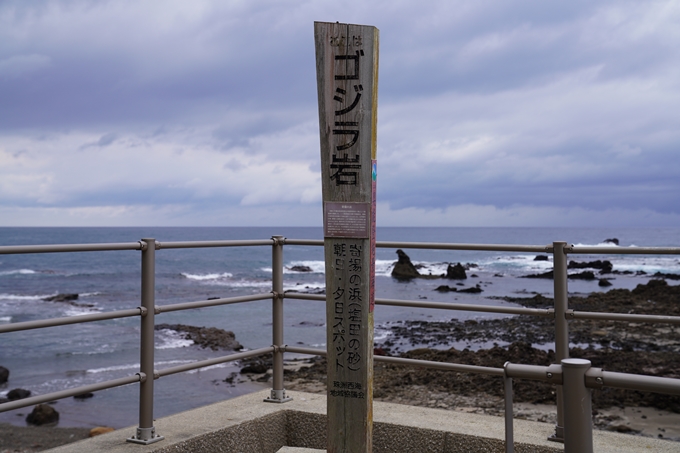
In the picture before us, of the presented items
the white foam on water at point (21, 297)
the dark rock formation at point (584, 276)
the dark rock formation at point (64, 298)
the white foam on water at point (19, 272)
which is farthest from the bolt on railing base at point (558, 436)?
the white foam on water at point (19, 272)

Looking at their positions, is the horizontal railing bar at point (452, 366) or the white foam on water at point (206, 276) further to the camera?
the white foam on water at point (206, 276)

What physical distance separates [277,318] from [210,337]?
38.2ft

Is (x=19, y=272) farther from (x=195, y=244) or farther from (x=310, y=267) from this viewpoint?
(x=195, y=244)

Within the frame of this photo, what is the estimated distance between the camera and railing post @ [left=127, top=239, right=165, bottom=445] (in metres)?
3.20

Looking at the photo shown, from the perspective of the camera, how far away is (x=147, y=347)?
3.25 meters

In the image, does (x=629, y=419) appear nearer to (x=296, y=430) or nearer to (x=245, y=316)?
(x=296, y=430)

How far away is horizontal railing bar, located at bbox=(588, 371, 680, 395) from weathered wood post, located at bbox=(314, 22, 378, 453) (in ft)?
3.90

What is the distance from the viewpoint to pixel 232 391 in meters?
9.58

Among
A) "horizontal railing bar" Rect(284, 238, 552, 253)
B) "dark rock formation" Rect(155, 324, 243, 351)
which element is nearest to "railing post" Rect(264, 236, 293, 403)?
"horizontal railing bar" Rect(284, 238, 552, 253)

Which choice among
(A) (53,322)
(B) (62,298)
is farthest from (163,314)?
(A) (53,322)

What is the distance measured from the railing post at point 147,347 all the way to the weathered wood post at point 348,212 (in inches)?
44.3

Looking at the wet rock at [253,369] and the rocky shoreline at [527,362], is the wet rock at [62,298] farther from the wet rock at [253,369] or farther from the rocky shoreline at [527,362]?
the wet rock at [253,369]

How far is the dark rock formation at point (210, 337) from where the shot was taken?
14.2 meters

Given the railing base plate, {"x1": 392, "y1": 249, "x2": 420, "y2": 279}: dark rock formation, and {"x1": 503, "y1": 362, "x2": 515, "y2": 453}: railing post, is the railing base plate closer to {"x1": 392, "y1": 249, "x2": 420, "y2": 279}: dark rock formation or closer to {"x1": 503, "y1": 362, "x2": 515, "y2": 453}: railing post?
{"x1": 503, "y1": 362, "x2": 515, "y2": 453}: railing post
